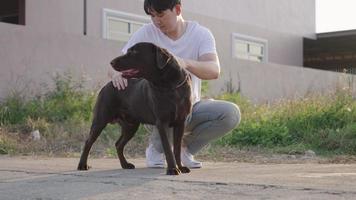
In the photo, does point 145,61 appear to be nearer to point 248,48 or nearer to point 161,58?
point 161,58

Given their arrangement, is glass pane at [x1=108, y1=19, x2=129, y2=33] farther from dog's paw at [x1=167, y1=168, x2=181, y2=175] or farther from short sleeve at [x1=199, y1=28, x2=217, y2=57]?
dog's paw at [x1=167, y1=168, x2=181, y2=175]

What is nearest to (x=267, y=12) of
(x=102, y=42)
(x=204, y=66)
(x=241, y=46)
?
(x=241, y=46)

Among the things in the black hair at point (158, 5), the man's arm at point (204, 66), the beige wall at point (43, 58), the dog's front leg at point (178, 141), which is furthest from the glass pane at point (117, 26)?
the dog's front leg at point (178, 141)

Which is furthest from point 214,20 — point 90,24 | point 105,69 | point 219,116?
point 219,116

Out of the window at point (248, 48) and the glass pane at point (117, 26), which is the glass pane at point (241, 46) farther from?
the glass pane at point (117, 26)

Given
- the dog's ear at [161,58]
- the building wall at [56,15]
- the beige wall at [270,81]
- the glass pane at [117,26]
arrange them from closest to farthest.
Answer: the dog's ear at [161,58] → the building wall at [56,15] → the beige wall at [270,81] → the glass pane at [117,26]

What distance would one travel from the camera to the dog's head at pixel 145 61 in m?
4.27

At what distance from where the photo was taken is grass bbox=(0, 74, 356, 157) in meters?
8.09

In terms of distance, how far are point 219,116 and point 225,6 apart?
14.8 meters

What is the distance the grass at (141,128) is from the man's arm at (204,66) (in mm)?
2996

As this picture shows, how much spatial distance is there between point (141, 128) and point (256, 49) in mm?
12448

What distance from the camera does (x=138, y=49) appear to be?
430 cm

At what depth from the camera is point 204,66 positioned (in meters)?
4.76

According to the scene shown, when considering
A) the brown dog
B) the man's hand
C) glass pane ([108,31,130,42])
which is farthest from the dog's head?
glass pane ([108,31,130,42])
